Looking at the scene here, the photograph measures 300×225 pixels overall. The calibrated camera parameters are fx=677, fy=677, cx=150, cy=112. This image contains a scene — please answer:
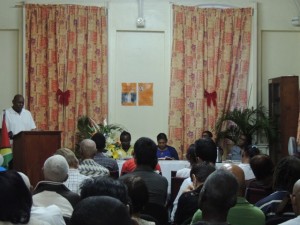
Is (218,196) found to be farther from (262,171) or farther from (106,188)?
(262,171)

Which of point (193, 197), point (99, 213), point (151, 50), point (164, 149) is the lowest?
point (164, 149)

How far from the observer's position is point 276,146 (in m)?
11.1

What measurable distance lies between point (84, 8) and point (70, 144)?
2218 millimetres

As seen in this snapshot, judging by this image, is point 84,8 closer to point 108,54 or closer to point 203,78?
point 108,54

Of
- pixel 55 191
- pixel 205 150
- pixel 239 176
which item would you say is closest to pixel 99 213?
pixel 239 176

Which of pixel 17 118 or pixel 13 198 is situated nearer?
pixel 13 198

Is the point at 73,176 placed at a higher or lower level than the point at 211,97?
lower

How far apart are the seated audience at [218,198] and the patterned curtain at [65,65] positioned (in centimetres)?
771

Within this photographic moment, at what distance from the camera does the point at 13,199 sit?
2.63 meters

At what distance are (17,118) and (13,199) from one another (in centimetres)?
768

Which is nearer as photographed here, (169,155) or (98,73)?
(169,155)

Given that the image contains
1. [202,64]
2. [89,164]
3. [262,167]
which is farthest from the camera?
[202,64]

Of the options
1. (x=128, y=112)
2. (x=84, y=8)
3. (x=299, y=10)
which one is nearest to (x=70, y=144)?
(x=128, y=112)

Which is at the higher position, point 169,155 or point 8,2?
point 8,2
